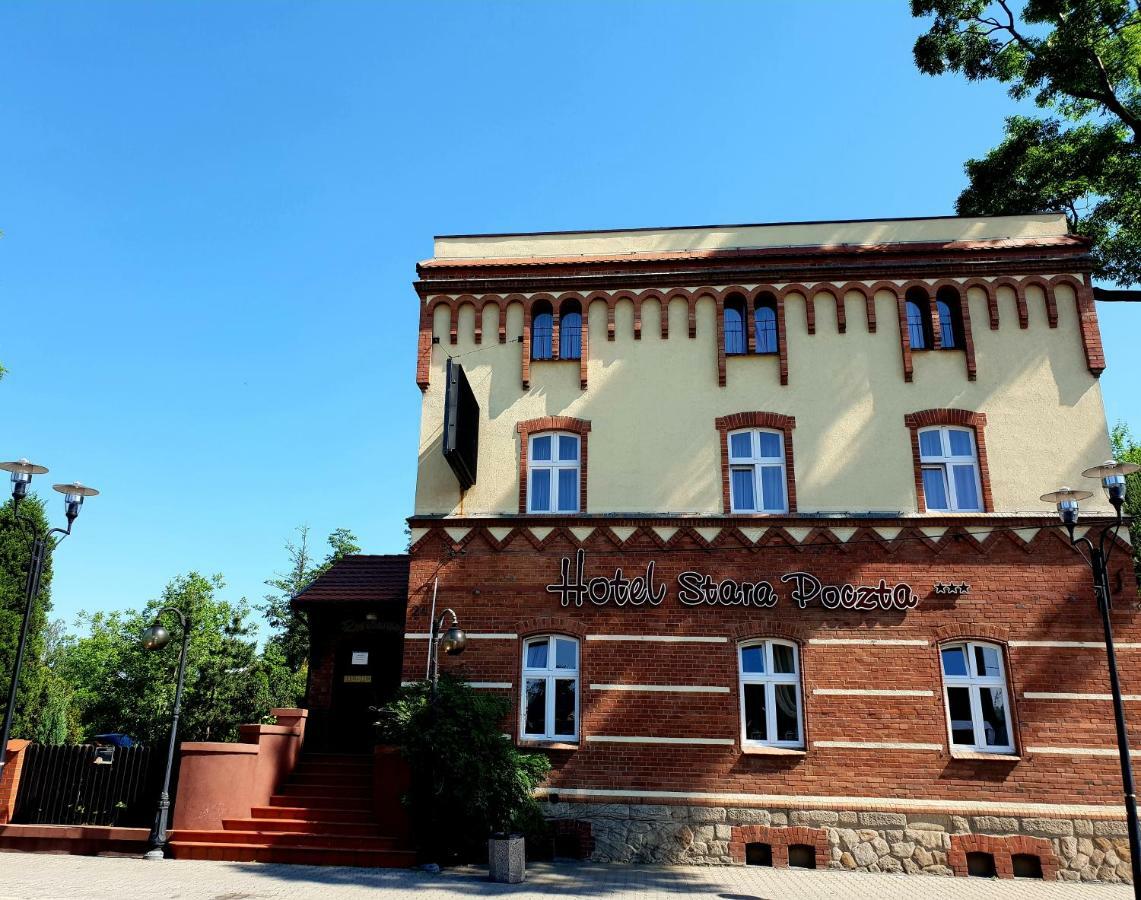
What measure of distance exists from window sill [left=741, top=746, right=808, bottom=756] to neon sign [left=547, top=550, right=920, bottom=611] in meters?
2.29

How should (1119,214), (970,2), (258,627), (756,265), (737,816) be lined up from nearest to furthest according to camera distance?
(737,816)
(756,265)
(970,2)
(1119,214)
(258,627)

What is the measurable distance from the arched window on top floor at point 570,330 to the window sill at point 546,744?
7039 mm

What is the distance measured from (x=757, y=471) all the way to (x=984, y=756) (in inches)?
229

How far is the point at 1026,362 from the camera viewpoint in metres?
14.9

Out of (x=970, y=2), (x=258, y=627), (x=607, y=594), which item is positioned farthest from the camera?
(x=258, y=627)

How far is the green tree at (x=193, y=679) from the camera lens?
2198 centimetres

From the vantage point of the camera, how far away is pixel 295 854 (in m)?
12.1

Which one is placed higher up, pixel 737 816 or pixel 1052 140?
pixel 1052 140

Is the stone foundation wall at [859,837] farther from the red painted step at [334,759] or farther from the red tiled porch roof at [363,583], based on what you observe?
the red tiled porch roof at [363,583]

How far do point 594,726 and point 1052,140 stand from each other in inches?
737

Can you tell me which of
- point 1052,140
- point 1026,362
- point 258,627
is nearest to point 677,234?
point 1026,362

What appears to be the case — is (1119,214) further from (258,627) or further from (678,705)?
(258,627)

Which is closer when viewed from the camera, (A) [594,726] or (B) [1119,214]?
(A) [594,726]

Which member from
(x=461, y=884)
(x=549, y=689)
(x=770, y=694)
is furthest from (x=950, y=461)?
(x=461, y=884)
